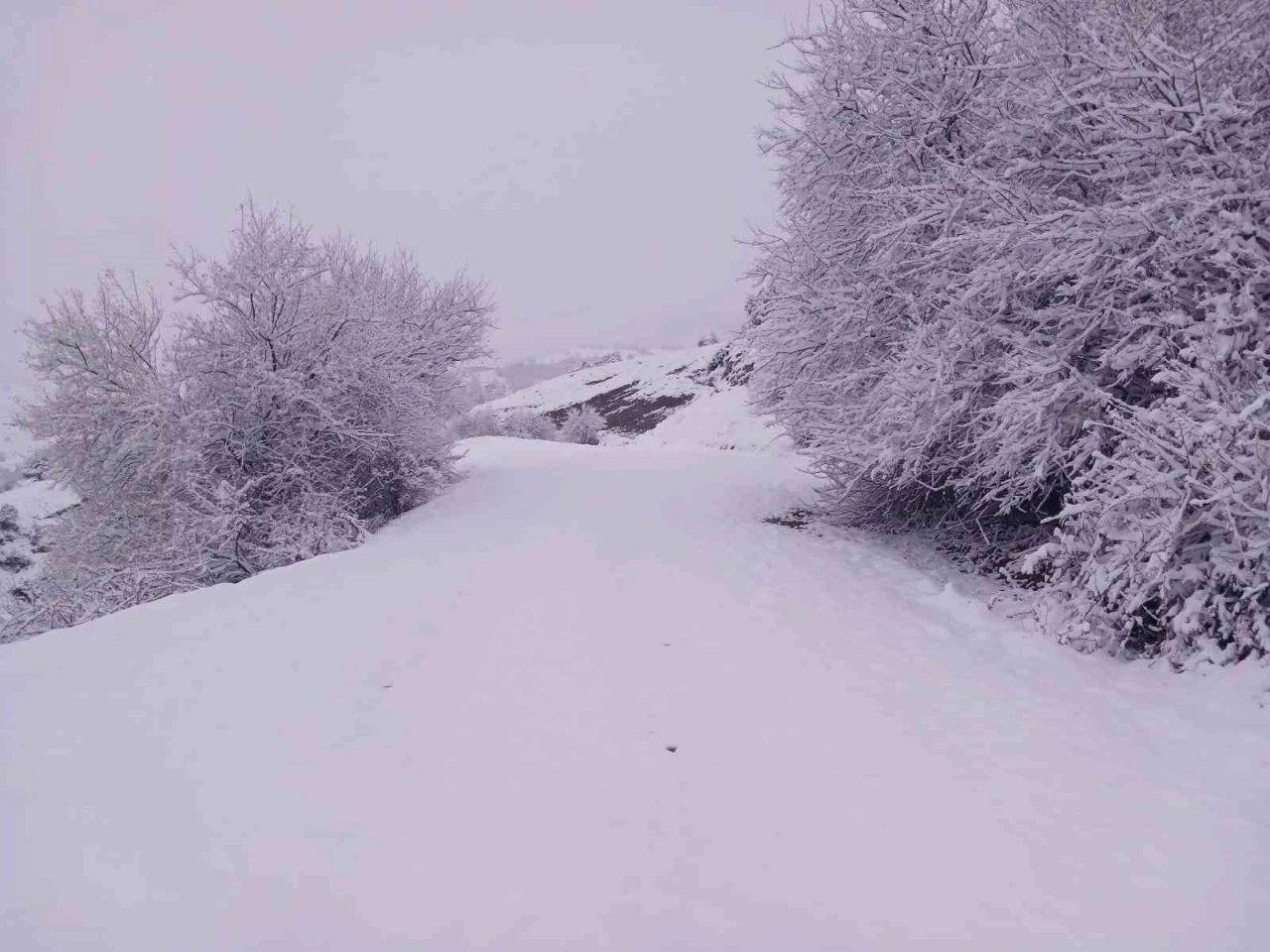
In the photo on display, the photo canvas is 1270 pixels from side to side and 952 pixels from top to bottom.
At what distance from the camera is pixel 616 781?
3.05 meters

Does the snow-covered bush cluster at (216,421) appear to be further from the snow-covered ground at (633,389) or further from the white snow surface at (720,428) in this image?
the snow-covered ground at (633,389)

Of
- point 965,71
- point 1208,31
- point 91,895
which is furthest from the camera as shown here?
point 965,71

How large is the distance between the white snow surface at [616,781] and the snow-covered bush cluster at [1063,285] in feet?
3.88

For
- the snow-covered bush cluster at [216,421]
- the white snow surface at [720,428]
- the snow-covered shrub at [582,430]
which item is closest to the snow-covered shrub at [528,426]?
the snow-covered shrub at [582,430]

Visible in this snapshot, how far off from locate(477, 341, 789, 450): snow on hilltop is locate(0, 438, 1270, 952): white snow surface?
16.1ft

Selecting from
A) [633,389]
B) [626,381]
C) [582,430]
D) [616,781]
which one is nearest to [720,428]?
[582,430]

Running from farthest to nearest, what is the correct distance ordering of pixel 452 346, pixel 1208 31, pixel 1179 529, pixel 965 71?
pixel 452 346, pixel 965 71, pixel 1208 31, pixel 1179 529

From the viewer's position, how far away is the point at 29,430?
1049 centimetres

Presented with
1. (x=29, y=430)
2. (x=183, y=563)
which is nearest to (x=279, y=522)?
(x=183, y=563)

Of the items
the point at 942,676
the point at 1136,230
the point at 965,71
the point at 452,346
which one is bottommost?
the point at 942,676

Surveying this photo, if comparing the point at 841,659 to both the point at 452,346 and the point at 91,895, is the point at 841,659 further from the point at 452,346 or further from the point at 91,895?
the point at 452,346

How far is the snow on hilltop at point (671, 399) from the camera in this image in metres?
21.7

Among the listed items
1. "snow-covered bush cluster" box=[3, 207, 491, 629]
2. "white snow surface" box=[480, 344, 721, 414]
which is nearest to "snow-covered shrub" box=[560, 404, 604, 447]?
"white snow surface" box=[480, 344, 721, 414]

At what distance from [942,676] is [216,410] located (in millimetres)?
10369
